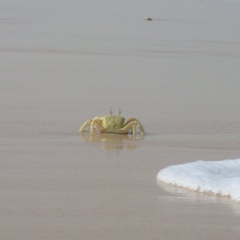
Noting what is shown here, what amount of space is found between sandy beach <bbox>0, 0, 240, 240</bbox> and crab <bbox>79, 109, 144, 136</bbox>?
10cm

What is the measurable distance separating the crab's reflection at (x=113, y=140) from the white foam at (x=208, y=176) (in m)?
0.83

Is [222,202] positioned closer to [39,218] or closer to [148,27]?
[39,218]

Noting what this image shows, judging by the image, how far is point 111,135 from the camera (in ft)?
22.7

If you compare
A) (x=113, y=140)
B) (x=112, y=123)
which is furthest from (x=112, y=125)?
(x=113, y=140)

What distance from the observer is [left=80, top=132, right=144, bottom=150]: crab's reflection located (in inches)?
255

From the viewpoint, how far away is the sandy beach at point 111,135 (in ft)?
14.7

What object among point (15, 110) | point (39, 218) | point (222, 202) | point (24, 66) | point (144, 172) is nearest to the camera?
point (39, 218)

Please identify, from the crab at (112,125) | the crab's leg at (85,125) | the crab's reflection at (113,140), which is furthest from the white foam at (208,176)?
the crab's leg at (85,125)

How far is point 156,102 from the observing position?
8.21m

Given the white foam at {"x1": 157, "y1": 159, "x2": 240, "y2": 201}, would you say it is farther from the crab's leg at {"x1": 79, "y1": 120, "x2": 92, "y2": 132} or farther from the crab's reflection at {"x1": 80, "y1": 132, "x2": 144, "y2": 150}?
the crab's leg at {"x1": 79, "y1": 120, "x2": 92, "y2": 132}

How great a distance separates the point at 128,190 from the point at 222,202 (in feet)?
1.86

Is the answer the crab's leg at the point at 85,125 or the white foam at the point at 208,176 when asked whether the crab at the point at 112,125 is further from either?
the white foam at the point at 208,176

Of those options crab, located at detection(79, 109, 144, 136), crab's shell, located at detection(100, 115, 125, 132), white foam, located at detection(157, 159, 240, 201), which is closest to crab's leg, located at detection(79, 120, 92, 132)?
crab, located at detection(79, 109, 144, 136)

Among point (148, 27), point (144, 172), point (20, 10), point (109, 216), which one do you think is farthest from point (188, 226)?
point (20, 10)
